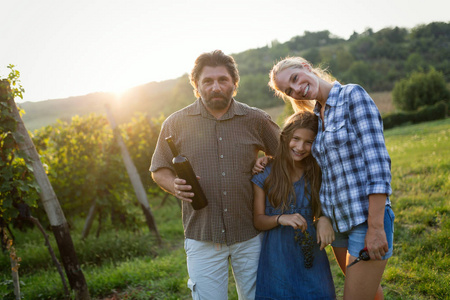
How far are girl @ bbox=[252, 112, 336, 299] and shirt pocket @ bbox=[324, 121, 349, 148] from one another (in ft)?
1.21

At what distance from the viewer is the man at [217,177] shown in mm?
2539

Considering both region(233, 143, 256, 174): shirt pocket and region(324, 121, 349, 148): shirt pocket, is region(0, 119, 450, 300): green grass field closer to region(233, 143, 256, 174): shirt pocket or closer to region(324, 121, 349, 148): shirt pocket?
region(233, 143, 256, 174): shirt pocket

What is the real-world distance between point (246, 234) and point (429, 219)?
3.44 metres

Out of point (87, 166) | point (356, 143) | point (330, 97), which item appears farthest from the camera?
point (87, 166)

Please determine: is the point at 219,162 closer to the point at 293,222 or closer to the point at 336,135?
the point at 293,222

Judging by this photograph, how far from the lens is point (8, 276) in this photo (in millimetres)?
5566

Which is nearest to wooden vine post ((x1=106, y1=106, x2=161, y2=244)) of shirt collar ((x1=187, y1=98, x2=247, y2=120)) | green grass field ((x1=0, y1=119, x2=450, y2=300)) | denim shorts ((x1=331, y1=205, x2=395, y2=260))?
green grass field ((x1=0, y1=119, x2=450, y2=300))

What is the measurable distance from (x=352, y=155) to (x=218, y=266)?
1.42m

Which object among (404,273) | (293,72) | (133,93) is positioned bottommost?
(404,273)

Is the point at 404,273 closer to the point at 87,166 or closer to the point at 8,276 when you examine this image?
the point at 8,276

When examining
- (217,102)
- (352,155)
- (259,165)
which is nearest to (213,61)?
(217,102)

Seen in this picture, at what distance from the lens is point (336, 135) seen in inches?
79.1

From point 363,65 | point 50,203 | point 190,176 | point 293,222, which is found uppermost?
point 363,65

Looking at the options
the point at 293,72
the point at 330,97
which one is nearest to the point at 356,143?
the point at 330,97
